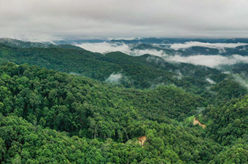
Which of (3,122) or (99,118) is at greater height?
(3,122)

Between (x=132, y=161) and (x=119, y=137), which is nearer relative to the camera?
(x=132, y=161)

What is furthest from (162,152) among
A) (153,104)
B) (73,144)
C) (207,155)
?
(153,104)

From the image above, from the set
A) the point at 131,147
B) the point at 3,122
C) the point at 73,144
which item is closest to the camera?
the point at 3,122

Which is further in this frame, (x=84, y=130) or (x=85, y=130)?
(x=85, y=130)

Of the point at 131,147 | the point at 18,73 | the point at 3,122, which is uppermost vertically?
the point at 18,73

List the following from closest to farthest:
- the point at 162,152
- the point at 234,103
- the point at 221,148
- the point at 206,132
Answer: the point at 162,152 → the point at 221,148 → the point at 206,132 → the point at 234,103

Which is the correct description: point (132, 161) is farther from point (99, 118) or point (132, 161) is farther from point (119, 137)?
point (99, 118)
